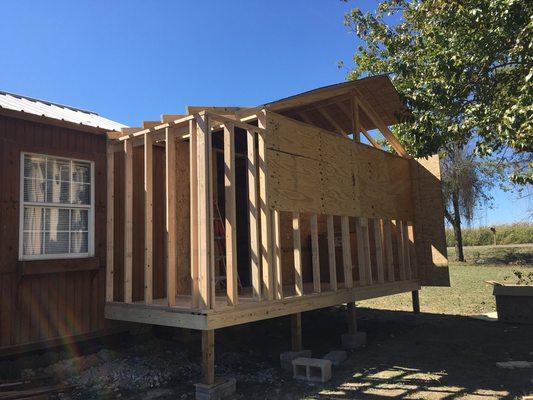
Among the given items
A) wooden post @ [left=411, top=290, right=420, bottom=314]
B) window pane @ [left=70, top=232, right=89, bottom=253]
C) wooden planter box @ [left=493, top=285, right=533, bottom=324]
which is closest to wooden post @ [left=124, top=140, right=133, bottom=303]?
window pane @ [left=70, top=232, right=89, bottom=253]

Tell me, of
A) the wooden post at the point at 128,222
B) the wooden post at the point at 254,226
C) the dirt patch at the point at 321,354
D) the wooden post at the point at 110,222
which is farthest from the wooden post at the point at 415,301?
the wooden post at the point at 110,222

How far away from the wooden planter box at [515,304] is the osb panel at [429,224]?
49.4 inches

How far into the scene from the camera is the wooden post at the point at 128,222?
23.6 ft

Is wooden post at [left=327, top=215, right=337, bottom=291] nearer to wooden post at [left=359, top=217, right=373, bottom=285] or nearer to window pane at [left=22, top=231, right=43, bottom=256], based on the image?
wooden post at [left=359, top=217, right=373, bottom=285]

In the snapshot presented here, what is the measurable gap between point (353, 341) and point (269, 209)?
11.5ft

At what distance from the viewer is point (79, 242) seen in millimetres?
7328

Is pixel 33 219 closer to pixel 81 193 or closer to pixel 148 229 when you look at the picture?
pixel 81 193

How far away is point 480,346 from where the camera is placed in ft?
26.6

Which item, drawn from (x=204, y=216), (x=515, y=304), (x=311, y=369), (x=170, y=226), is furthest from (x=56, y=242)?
(x=515, y=304)

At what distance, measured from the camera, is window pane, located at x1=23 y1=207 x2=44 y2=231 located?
21.9ft

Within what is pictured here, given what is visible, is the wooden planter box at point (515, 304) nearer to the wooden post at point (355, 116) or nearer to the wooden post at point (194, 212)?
the wooden post at point (355, 116)

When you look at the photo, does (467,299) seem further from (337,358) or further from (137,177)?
(137,177)

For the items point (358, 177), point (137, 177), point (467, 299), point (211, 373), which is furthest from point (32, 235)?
point (467, 299)

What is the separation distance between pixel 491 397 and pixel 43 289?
6129 millimetres
